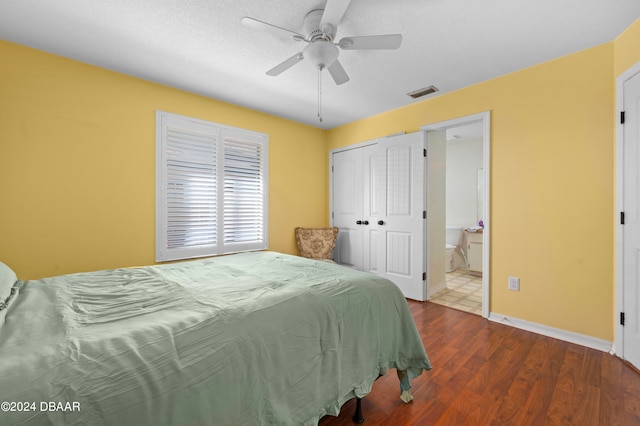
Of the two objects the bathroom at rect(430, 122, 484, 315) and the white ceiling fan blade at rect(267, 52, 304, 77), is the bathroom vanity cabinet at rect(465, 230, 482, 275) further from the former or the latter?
the white ceiling fan blade at rect(267, 52, 304, 77)

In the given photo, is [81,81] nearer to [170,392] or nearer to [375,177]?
[170,392]

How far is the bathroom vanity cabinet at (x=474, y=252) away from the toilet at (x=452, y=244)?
1.01ft

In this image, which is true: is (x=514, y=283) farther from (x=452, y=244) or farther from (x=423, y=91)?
(x=452, y=244)

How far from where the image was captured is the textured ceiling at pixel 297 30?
5.91ft

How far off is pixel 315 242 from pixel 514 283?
2.47 meters

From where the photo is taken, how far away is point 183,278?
174cm

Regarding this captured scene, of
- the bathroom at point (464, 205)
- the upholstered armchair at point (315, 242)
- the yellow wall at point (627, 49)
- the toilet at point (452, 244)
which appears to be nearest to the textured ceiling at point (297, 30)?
the yellow wall at point (627, 49)

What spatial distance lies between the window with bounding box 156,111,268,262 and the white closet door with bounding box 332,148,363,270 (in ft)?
4.17

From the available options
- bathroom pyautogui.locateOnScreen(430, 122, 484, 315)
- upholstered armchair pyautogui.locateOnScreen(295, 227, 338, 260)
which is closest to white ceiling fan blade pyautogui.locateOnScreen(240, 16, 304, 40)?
upholstered armchair pyautogui.locateOnScreen(295, 227, 338, 260)

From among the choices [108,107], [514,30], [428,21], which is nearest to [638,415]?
[514,30]

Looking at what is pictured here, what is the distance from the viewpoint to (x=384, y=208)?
3781 millimetres

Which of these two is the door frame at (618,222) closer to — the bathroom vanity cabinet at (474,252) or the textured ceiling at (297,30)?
the textured ceiling at (297,30)

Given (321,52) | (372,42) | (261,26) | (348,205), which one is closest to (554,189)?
(372,42)

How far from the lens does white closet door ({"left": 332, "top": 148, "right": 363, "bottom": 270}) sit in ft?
13.7
